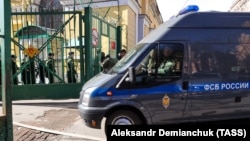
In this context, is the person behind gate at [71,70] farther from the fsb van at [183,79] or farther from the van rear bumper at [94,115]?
the van rear bumper at [94,115]

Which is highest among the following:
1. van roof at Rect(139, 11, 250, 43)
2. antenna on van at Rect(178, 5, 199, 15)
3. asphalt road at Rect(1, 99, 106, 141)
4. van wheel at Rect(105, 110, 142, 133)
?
antenna on van at Rect(178, 5, 199, 15)

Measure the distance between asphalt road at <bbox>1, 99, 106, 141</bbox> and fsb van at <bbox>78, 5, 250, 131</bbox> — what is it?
81cm

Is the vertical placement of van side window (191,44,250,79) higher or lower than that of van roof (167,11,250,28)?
lower

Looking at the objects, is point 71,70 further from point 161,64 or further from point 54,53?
point 161,64

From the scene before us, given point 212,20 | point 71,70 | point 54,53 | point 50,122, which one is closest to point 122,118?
point 212,20

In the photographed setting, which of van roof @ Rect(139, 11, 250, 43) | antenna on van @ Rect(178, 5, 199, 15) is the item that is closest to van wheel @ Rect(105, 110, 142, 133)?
van roof @ Rect(139, 11, 250, 43)

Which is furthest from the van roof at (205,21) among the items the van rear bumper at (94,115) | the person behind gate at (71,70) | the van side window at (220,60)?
the person behind gate at (71,70)

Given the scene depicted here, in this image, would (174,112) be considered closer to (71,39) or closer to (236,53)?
(236,53)

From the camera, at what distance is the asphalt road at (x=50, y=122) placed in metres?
7.29

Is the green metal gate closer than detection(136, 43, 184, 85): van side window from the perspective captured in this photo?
No

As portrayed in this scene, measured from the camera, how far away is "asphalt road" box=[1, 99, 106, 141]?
729 centimetres

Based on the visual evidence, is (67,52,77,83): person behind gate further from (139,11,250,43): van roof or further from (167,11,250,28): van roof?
(167,11,250,28): van roof

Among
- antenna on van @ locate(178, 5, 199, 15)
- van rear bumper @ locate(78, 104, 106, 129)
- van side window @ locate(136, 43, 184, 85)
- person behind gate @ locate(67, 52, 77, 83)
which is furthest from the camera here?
person behind gate @ locate(67, 52, 77, 83)

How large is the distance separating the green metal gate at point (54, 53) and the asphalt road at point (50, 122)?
0.43 meters
